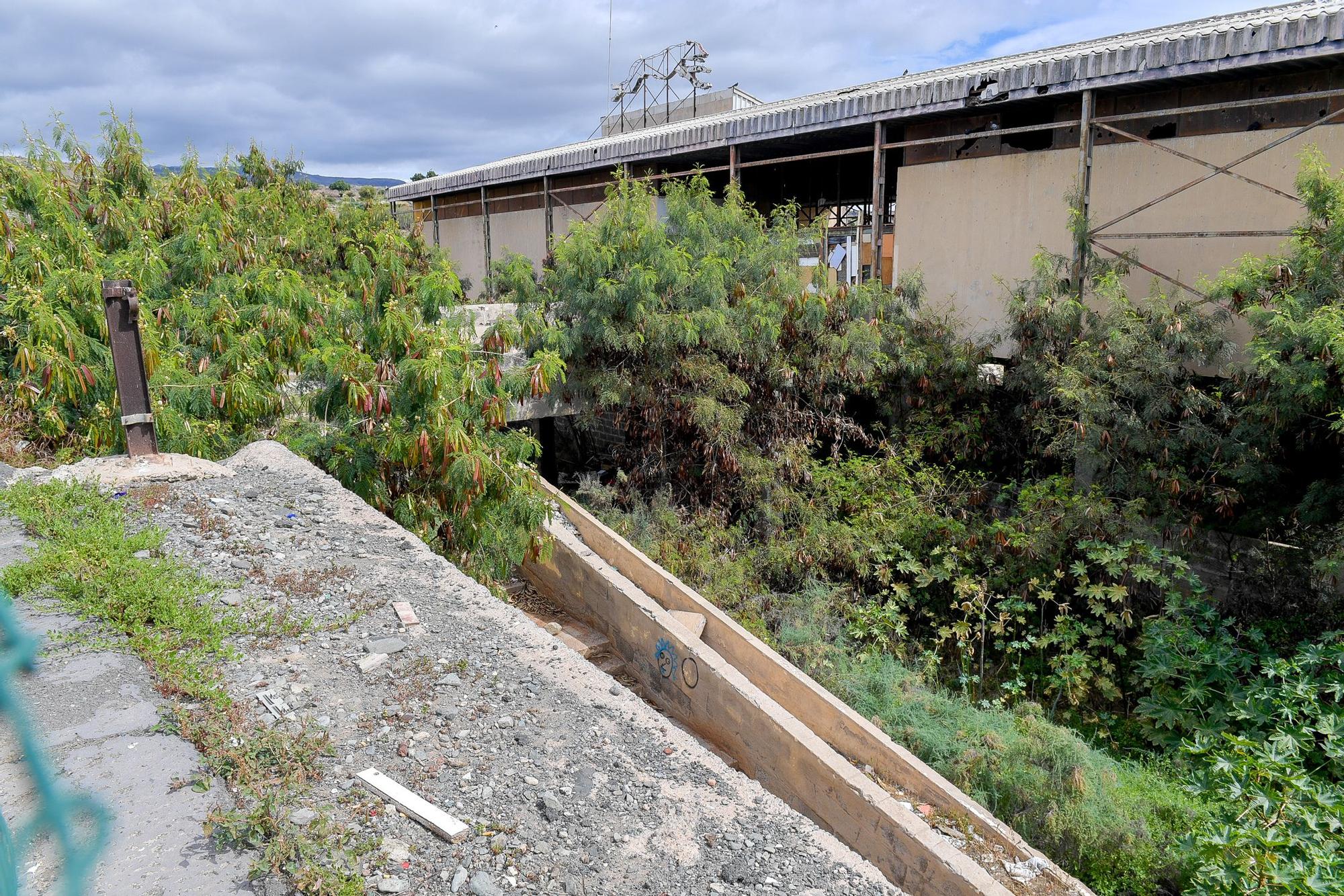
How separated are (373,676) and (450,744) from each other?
0.61 meters

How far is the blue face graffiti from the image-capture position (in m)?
6.26

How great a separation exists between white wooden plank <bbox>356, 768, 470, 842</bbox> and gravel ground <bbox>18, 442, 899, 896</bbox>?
3 centimetres

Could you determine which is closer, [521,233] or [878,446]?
[878,446]

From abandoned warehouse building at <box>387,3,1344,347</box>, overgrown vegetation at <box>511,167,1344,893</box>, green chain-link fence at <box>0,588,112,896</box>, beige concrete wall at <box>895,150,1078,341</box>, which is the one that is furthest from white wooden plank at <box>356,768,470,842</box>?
beige concrete wall at <box>895,150,1078,341</box>

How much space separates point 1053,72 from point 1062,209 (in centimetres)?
134

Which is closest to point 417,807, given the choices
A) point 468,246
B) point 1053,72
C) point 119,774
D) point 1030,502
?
point 119,774

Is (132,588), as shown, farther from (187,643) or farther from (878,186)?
(878,186)

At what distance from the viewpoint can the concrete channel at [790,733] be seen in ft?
15.6

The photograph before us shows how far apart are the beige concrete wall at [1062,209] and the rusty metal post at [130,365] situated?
26.4 ft

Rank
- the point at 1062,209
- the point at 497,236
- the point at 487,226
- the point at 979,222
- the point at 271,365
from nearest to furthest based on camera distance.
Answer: the point at 271,365 < the point at 1062,209 < the point at 979,222 < the point at 487,226 < the point at 497,236

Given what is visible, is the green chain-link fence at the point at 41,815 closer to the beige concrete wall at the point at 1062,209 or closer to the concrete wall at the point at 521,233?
the beige concrete wall at the point at 1062,209

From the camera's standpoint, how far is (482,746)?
3.46 metres

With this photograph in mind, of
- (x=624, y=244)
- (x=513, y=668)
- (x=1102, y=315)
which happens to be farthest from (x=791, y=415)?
(x=513, y=668)

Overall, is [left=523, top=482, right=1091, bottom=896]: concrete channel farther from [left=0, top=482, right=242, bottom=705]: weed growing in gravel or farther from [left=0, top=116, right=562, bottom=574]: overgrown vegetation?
[left=0, top=482, right=242, bottom=705]: weed growing in gravel
